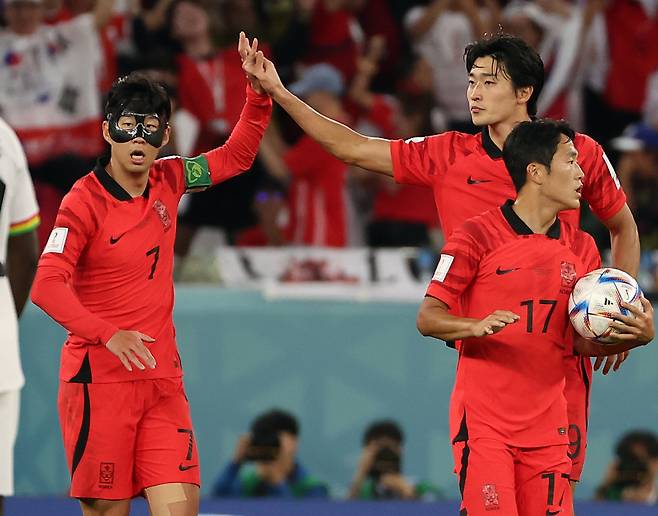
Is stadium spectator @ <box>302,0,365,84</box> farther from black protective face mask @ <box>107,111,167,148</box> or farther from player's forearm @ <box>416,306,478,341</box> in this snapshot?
player's forearm @ <box>416,306,478,341</box>

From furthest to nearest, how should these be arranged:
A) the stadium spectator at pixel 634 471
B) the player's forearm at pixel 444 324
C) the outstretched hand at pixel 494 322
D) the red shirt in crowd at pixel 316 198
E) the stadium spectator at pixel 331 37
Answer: the stadium spectator at pixel 331 37 → the red shirt in crowd at pixel 316 198 → the stadium spectator at pixel 634 471 → the player's forearm at pixel 444 324 → the outstretched hand at pixel 494 322

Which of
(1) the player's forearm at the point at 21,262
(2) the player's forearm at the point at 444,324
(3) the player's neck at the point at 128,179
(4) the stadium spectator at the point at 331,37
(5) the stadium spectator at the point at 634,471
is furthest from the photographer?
(4) the stadium spectator at the point at 331,37

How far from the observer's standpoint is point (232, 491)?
7.62 meters

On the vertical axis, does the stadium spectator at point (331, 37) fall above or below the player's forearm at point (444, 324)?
above

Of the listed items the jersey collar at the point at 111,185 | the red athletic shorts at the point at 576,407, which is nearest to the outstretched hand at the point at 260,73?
the jersey collar at the point at 111,185

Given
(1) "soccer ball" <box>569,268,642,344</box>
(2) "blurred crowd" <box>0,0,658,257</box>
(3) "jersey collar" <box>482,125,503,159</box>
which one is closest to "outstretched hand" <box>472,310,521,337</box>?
(1) "soccer ball" <box>569,268,642,344</box>

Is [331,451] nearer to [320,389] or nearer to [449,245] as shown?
[320,389]

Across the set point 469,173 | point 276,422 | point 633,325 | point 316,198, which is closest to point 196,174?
point 469,173

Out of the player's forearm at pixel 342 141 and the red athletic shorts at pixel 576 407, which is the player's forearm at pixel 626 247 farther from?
the player's forearm at pixel 342 141

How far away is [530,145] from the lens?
4660 millimetres

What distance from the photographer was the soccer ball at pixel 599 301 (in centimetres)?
449

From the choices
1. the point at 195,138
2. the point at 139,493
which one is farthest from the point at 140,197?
the point at 195,138

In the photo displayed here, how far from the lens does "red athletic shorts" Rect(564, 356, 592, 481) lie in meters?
4.90

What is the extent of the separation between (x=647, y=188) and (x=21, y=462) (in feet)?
13.6
